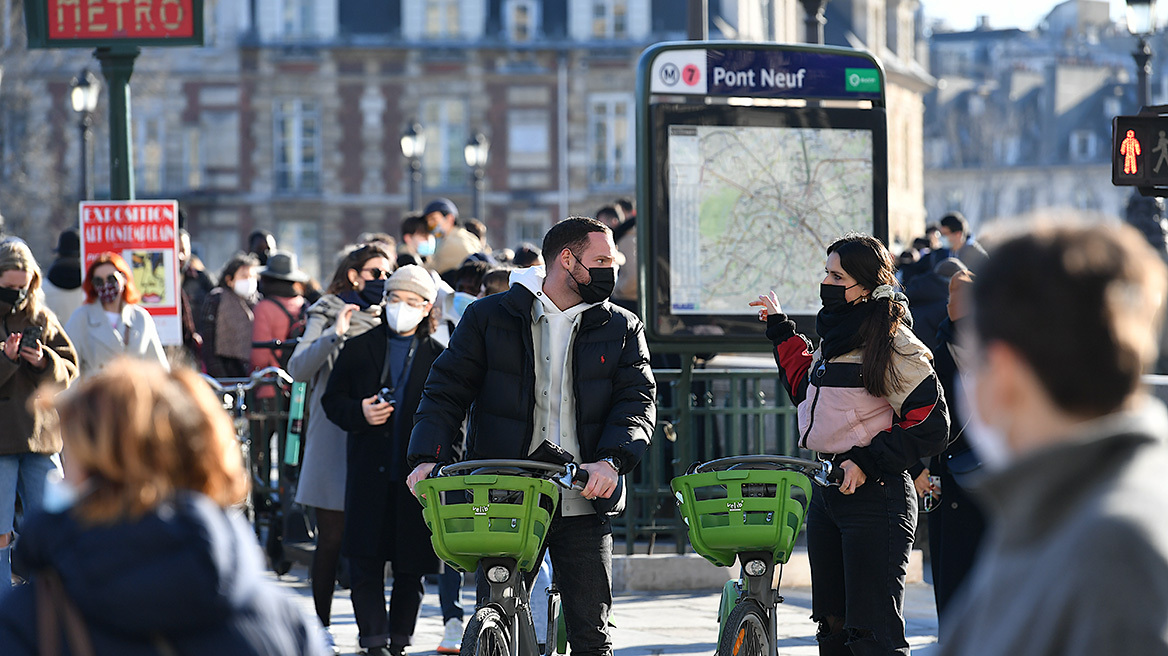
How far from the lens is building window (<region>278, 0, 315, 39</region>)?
4853cm

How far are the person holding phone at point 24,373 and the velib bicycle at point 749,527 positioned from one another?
353 cm

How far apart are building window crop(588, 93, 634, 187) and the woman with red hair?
40.6m

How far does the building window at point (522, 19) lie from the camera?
162 feet

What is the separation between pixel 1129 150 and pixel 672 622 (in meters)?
3.44

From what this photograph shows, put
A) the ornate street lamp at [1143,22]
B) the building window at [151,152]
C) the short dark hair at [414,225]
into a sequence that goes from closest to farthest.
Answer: the short dark hair at [414,225] → the ornate street lamp at [1143,22] → the building window at [151,152]

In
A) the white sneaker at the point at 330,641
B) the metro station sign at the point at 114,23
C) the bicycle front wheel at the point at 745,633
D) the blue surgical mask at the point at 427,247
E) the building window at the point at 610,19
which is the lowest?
the white sneaker at the point at 330,641

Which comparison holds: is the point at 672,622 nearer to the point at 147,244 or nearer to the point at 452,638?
the point at 452,638

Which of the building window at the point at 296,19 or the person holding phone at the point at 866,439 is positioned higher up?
the building window at the point at 296,19

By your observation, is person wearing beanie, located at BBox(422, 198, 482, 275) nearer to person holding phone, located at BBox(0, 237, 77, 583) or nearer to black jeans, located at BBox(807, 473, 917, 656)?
person holding phone, located at BBox(0, 237, 77, 583)

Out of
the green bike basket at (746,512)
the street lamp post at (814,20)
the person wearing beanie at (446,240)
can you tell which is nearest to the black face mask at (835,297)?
the green bike basket at (746,512)

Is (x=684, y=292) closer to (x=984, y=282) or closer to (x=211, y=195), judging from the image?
(x=984, y=282)

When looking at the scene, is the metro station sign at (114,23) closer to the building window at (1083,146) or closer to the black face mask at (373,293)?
the black face mask at (373,293)

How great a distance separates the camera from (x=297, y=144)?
48.7 metres

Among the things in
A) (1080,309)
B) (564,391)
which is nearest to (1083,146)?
(564,391)
